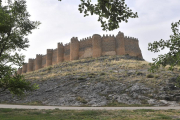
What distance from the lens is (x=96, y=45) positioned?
A: 130 feet

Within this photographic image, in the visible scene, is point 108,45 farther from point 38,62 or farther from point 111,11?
point 111,11

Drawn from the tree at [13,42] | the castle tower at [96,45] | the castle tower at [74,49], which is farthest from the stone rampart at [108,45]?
the tree at [13,42]

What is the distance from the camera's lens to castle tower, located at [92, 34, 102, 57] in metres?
39.3

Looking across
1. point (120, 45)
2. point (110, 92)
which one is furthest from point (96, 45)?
point (110, 92)

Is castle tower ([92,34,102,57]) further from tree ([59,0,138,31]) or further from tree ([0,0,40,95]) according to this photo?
tree ([59,0,138,31])

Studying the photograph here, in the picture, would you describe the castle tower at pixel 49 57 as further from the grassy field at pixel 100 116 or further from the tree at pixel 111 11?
the tree at pixel 111 11

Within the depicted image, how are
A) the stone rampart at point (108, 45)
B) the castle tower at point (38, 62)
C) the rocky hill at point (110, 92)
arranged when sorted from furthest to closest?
1. the castle tower at point (38, 62)
2. the stone rampart at point (108, 45)
3. the rocky hill at point (110, 92)

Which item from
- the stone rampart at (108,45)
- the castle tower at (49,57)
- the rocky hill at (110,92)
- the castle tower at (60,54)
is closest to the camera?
the rocky hill at (110,92)

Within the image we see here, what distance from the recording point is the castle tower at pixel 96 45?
39281 millimetres

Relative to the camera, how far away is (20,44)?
31.7 feet

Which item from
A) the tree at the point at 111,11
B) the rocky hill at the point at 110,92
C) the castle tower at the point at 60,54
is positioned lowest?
the rocky hill at the point at 110,92

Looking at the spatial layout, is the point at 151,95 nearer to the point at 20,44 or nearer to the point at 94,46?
the point at 20,44

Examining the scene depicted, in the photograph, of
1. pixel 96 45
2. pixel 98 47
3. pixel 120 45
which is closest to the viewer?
pixel 120 45

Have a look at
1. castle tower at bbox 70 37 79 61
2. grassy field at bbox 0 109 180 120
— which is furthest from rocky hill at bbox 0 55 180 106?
castle tower at bbox 70 37 79 61
